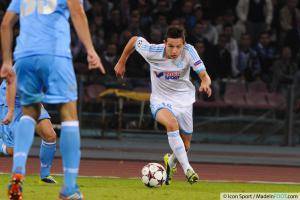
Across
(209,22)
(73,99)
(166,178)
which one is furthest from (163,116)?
(209,22)

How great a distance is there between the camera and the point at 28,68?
9.37 meters

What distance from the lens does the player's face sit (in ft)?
43.9

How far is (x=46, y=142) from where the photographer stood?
1308cm

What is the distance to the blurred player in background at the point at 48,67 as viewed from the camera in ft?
30.5

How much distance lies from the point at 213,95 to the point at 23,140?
1377 centimetres

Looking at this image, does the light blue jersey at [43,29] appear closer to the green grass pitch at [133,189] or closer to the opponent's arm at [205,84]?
the green grass pitch at [133,189]

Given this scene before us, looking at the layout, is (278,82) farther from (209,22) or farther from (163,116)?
(163,116)

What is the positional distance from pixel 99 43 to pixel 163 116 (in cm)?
1146

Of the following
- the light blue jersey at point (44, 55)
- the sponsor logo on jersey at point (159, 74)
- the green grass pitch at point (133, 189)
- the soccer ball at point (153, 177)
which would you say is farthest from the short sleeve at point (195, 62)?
the light blue jersey at point (44, 55)

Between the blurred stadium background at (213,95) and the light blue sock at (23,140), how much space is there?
10.4 m

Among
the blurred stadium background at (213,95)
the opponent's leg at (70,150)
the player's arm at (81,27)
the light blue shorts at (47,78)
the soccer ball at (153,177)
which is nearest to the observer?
the player's arm at (81,27)

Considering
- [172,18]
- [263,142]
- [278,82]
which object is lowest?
[263,142]

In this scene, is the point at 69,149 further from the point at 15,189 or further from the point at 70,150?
the point at 15,189

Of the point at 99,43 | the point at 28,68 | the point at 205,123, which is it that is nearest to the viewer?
the point at 28,68
